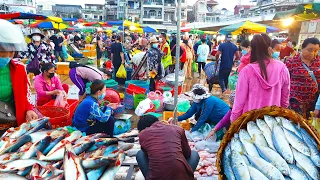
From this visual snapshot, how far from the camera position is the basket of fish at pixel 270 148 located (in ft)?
6.59

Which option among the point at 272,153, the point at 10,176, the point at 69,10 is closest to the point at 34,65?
the point at 10,176

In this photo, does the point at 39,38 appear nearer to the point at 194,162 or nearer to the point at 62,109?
the point at 62,109

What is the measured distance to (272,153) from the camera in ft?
6.98

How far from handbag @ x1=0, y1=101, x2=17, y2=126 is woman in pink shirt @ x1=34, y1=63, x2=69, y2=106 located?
1.83 metres

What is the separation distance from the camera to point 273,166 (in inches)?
80.0

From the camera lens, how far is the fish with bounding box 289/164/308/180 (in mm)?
1961

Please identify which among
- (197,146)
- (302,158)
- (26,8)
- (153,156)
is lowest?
(197,146)

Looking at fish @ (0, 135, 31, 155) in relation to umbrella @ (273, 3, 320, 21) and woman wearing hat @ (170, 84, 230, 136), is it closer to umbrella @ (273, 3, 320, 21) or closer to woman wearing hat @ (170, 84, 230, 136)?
woman wearing hat @ (170, 84, 230, 136)

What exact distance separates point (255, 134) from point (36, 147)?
7.61 feet

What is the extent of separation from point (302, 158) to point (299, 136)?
215 millimetres

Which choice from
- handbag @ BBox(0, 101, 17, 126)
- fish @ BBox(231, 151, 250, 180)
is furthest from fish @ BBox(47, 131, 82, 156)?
fish @ BBox(231, 151, 250, 180)

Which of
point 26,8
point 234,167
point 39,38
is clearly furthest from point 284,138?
point 26,8

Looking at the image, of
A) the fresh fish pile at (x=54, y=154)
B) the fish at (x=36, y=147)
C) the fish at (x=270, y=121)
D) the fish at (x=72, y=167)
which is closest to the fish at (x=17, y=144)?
the fresh fish pile at (x=54, y=154)

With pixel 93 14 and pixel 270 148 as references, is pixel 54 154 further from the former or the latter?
pixel 93 14
